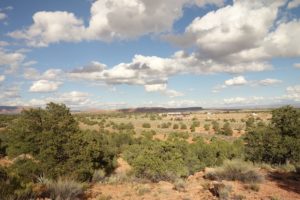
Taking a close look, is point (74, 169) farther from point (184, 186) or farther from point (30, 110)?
point (30, 110)

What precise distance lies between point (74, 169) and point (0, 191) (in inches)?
286

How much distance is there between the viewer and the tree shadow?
1257 cm

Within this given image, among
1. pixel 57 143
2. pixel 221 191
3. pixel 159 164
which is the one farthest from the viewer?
pixel 159 164

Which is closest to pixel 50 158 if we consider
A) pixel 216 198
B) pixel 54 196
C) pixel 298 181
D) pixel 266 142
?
pixel 54 196

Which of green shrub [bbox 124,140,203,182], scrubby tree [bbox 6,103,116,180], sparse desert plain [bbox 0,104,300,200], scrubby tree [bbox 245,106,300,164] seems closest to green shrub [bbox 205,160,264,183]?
sparse desert plain [bbox 0,104,300,200]

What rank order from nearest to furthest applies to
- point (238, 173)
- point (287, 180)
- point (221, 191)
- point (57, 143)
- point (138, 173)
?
point (221, 191), point (238, 173), point (287, 180), point (57, 143), point (138, 173)

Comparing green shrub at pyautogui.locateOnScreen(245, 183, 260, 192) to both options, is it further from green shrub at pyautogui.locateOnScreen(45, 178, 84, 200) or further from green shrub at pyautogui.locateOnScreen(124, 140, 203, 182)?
green shrub at pyautogui.locateOnScreen(45, 178, 84, 200)

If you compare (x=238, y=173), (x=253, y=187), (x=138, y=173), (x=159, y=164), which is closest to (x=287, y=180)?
(x=238, y=173)

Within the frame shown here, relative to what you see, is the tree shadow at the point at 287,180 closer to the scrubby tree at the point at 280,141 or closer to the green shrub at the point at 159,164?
the green shrub at the point at 159,164

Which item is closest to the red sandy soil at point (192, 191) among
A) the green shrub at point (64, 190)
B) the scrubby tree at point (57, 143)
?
the green shrub at point (64, 190)

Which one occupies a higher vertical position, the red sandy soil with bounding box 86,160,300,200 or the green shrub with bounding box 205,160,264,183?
the green shrub with bounding box 205,160,264,183

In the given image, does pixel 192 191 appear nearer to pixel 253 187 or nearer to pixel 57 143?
pixel 253 187

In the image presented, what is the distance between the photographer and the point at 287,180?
46.9 ft

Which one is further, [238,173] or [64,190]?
[238,173]
